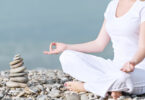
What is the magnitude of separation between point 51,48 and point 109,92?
1104 millimetres

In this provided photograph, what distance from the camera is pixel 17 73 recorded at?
242 inches

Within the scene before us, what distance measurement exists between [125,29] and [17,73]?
6.25 feet

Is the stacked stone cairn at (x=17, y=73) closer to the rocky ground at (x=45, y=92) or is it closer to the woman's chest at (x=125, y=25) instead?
the rocky ground at (x=45, y=92)

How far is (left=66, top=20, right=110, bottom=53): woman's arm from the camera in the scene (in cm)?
589

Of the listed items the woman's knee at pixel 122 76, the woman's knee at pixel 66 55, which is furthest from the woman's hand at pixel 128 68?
the woman's knee at pixel 66 55

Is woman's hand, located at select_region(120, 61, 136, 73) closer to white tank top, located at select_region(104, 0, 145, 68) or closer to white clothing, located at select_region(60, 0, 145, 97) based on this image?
white clothing, located at select_region(60, 0, 145, 97)

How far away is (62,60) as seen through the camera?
5688 mm

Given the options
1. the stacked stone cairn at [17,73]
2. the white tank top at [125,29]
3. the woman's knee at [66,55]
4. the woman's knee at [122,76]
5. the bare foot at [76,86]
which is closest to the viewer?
the woman's knee at [122,76]

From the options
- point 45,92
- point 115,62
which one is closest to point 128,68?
point 115,62

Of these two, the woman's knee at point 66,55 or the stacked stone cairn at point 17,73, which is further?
the stacked stone cairn at point 17,73

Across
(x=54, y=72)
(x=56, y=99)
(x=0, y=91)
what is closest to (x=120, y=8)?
(x=56, y=99)

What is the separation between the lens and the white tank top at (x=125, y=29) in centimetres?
527

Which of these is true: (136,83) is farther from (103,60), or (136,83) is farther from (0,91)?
(0,91)

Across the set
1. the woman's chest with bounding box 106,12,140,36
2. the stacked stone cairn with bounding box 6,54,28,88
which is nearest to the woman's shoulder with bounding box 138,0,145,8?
the woman's chest with bounding box 106,12,140,36
